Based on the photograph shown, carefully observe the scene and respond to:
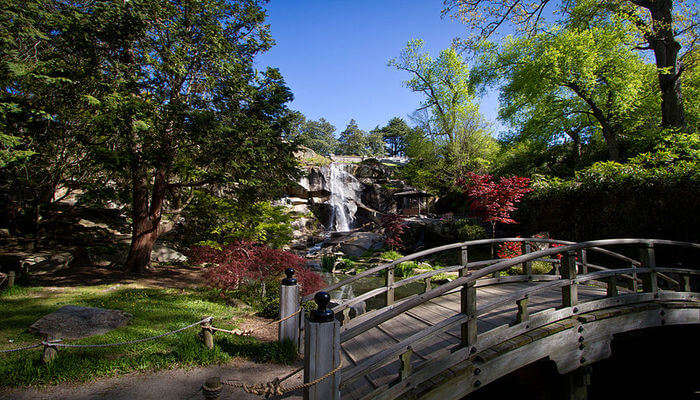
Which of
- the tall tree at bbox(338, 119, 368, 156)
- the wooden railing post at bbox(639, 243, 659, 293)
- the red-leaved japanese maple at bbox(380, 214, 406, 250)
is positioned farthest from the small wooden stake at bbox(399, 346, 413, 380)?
the tall tree at bbox(338, 119, 368, 156)

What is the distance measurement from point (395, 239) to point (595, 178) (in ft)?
31.7

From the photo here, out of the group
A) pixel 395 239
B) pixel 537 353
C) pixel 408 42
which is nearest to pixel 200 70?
pixel 537 353

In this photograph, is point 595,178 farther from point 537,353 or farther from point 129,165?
→ point 129,165

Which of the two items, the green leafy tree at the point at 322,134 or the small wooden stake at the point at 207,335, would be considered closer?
the small wooden stake at the point at 207,335

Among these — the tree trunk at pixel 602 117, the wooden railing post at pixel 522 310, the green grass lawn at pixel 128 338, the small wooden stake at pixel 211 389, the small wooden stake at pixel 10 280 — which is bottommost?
the green grass lawn at pixel 128 338

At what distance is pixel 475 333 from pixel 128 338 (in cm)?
599

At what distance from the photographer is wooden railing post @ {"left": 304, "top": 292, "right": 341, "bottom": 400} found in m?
2.76

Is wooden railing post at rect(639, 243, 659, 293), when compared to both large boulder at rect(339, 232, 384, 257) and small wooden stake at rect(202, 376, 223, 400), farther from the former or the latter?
large boulder at rect(339, 232, 384, 257)

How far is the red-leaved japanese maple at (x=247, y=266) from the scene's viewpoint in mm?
7750

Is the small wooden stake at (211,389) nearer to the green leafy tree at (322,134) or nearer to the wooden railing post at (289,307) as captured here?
the wooden railing post at (289,307)

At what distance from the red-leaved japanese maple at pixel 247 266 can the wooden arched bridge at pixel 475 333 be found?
2.89 meters

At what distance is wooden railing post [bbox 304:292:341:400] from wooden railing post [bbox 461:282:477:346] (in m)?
1.70

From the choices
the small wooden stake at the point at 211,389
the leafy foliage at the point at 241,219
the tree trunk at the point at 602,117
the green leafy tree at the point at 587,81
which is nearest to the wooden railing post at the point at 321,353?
the small wooden stake at the point at 211,389

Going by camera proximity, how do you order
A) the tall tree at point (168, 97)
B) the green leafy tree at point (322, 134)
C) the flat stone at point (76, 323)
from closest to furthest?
the flat stone at point (76, 323)
the tall tree at point (168, 97)
the green leafy tree at point (322, 134)
